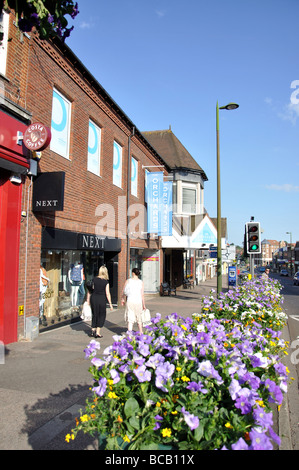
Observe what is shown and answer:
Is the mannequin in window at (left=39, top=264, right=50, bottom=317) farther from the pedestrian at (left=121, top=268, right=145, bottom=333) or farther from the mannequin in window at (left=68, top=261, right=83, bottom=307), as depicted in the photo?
the pedestrian at (left=121, top=268, right=145, bottom=333)

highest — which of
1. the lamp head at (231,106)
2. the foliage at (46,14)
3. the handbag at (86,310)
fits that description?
the lamp head at (231,106)

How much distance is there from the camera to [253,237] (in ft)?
30.3

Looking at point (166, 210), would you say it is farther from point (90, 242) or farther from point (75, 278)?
point (75, 278)

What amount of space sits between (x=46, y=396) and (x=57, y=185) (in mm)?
4399

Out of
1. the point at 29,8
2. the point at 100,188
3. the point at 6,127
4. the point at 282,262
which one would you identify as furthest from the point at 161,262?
the point at 282,262

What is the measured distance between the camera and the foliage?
3.05 meters

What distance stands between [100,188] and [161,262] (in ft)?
28.3

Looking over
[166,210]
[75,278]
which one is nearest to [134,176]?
[166,210]

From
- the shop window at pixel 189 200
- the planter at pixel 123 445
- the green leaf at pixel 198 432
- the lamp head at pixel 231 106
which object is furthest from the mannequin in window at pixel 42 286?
the shop window at pixel 189 200

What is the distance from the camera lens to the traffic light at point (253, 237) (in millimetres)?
9148

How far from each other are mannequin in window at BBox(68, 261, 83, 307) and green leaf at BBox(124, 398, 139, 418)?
774 cm

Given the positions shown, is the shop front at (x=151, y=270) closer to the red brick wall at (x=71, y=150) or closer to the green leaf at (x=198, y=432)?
the red brick wall at (x=71, y=150)

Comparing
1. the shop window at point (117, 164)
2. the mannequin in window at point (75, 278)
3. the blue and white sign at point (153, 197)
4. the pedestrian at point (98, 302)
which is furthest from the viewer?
the blue and white sign at point (153, 197)

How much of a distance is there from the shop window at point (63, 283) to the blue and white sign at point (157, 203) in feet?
16.0
